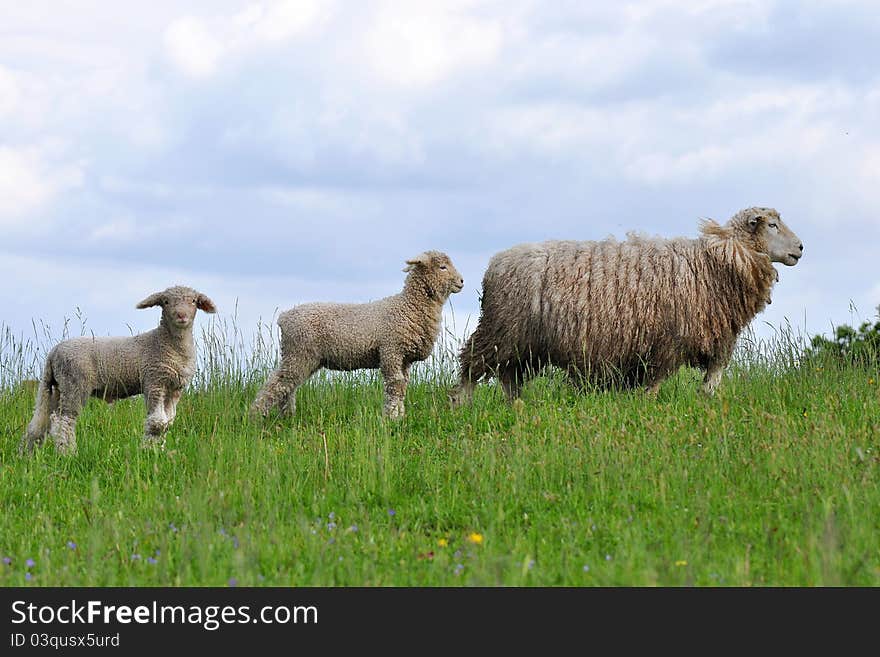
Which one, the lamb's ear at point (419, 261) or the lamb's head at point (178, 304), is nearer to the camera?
the lamb's head at point (178, 304)

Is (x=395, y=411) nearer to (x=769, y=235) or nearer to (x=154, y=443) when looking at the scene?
(x=154, y=443)

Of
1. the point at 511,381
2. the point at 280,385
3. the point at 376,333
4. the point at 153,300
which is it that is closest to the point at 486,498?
the point at 376,333

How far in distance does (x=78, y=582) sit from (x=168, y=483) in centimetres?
285

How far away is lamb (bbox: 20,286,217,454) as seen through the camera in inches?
A: 376

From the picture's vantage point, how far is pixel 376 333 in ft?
34.4

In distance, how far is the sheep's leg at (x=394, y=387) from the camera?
1052 centimetres

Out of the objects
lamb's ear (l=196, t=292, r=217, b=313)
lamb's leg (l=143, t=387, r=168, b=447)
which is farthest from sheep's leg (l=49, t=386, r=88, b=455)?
lamb's ear (l=196, t=292, r=217, b=313)

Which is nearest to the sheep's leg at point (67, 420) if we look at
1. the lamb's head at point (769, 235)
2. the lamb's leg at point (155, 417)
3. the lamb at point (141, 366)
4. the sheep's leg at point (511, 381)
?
the lamb at point (141, 366)

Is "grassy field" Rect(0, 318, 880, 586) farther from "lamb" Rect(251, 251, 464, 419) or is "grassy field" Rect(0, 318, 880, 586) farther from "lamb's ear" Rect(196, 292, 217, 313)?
"lamb's ear" Rect(196, 292, 217, 313)

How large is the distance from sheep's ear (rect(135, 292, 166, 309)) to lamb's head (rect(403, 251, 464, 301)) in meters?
2.52

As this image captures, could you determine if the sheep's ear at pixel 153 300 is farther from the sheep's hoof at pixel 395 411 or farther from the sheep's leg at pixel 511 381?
the sheep's leg at pixel 511 381

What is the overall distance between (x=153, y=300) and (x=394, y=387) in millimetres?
2575
